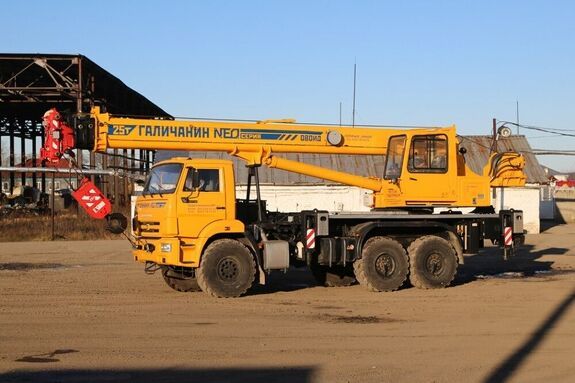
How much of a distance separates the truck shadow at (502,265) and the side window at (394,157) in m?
3.01

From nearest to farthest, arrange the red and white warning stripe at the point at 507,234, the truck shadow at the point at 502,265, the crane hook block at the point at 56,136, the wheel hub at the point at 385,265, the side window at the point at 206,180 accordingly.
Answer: the crane hook block at the point at 56,136 → the side window at the point at 206,180 → the wheel hub at the point at 385,265 → the red and white warning stripe at the point at 507,234 → the truck shadow at the point at 502,265

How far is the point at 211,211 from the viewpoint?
1457 centimetres

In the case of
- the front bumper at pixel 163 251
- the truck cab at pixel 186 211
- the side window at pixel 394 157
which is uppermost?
the side window at pixel 394 157

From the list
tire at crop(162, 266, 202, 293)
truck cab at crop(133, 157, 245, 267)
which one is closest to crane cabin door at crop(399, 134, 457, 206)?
truck cab at crop(133, 157, 245, 267)

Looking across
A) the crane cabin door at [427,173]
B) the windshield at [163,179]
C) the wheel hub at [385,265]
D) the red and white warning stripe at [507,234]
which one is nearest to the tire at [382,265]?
the wheel hub at [385,265]

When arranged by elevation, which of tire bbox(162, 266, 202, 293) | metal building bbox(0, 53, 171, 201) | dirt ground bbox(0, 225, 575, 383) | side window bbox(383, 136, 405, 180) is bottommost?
dirt ground bbox(0, 225, 575, 383)

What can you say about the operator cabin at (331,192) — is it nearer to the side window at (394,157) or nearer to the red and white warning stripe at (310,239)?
the side window at (394,157)

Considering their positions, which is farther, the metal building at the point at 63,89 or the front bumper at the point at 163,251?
the metal building at the point at 63,89

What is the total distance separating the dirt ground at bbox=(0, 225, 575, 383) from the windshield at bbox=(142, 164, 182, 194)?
2.11 metres

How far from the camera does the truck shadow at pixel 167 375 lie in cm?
784

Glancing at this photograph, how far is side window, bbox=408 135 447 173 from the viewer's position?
1638 centimetres

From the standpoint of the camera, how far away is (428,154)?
16.5 metres

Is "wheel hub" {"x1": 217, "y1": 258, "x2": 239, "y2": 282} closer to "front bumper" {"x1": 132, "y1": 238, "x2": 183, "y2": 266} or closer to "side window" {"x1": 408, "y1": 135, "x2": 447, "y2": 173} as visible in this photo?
"front bumper" {"x1": 132, "y1": 238, "x2": 183, "y2": 266}

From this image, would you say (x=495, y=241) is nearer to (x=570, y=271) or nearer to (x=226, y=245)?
(x=570, y=271)
